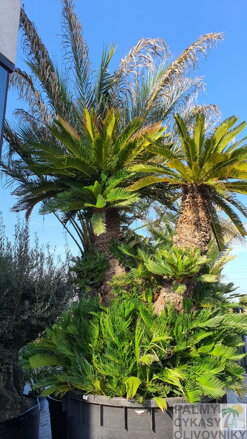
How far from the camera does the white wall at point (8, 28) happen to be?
12.7ft

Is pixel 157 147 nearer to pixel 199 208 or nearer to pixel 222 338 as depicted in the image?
pixel 199 208

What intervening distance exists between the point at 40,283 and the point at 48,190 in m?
2.84

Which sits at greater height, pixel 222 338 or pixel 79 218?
pixel 79 218

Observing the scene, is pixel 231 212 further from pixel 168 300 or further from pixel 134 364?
pixel 134 364

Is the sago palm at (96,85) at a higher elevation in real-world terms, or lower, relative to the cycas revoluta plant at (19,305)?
higher

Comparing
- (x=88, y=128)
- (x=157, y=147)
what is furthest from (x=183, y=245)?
(x=88, y=128)

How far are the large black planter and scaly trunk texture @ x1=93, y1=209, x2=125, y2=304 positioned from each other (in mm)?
2272

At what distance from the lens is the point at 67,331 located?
4488 millimetres

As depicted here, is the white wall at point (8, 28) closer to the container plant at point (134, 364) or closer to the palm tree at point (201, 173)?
the palm tree at point (201, 173)

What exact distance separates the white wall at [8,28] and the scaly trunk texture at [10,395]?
3935 mm

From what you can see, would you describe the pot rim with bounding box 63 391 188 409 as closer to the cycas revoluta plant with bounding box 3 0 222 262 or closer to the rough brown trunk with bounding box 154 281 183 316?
the rough brown trunk with bounding box 154 281 183 316

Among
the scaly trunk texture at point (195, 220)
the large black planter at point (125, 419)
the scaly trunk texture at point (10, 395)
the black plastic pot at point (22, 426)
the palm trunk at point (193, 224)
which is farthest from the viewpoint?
the scaly trunk texture at point (195, 220)

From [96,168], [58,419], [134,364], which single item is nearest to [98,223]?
[96,168]

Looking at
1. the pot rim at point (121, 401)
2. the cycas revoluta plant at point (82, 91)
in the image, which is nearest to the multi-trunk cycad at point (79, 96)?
the cycas revoluta plant at point (82, 91)
